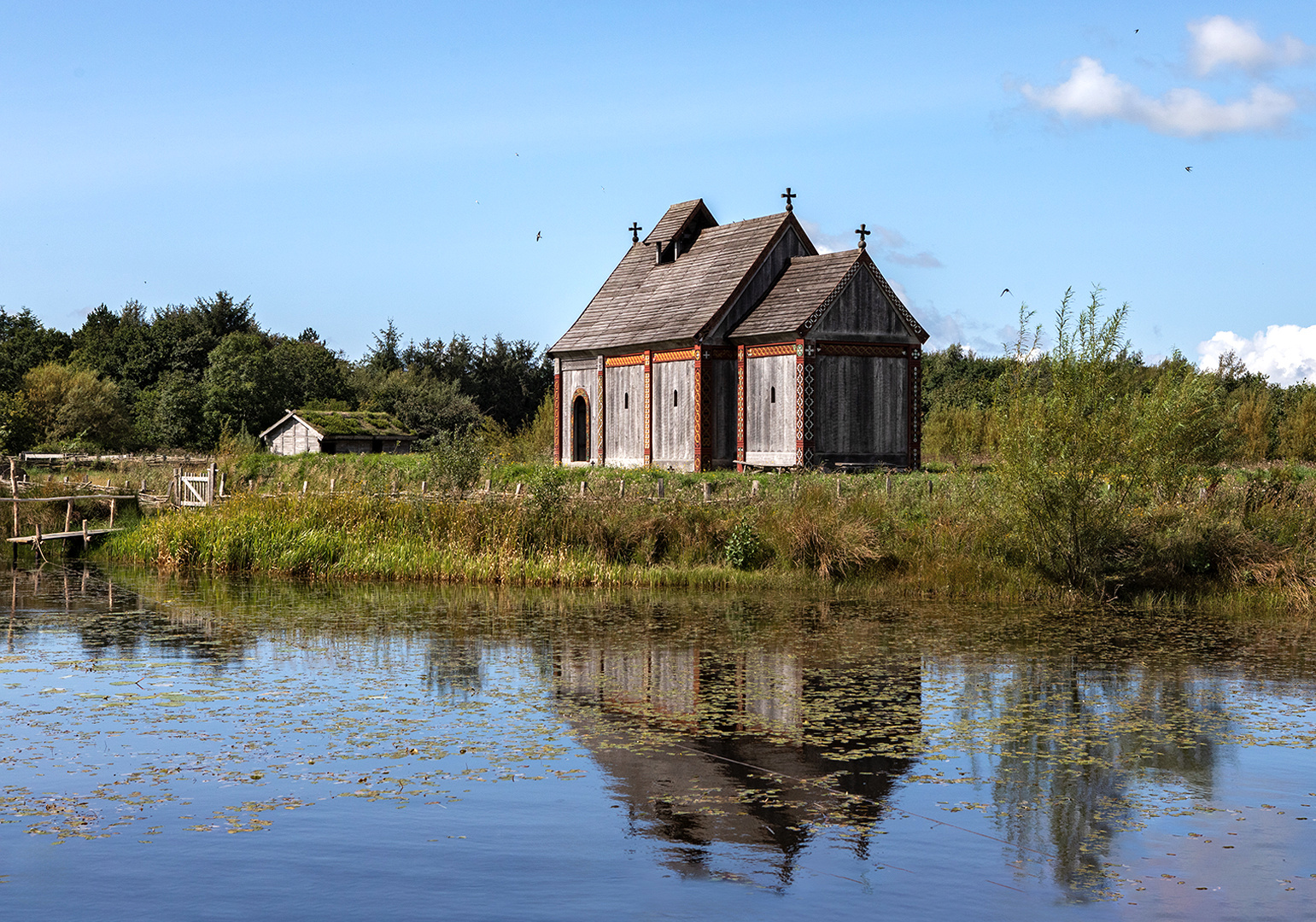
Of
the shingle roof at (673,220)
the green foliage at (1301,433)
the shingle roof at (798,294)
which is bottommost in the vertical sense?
the green foliage at (1301,433)

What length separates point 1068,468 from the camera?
68.3 ft

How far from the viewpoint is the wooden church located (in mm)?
34750

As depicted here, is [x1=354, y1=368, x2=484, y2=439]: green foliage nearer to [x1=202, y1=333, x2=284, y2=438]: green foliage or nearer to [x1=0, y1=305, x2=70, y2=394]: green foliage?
[x1=202, y1=333, x2=284, y2=438]: green foliage

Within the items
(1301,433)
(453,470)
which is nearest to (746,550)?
(453,470)

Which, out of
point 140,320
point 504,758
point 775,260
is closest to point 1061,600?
point 504,758

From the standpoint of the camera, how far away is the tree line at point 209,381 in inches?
2266

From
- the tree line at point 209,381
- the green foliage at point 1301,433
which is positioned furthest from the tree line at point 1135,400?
the tree line at point 209,381

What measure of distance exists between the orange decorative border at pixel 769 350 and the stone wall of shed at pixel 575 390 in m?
6.75

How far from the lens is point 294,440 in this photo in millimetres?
54562

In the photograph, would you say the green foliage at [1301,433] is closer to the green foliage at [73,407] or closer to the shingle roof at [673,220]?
the shingle roof at [673,220]

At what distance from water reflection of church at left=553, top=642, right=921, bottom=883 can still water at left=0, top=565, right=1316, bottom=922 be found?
0.14 feet

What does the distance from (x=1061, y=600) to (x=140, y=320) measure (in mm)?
70479

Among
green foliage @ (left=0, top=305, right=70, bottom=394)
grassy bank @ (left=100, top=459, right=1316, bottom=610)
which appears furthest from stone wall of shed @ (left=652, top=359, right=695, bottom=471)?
green foliage @ (left=0, top=305, right=70, bottom=394)

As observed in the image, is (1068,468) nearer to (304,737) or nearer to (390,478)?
(304,737)
